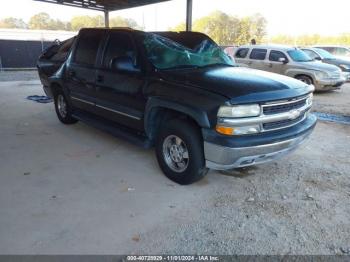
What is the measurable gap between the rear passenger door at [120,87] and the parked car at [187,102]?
13mm

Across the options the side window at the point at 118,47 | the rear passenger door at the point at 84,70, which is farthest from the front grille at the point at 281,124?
the rear passenger door at the point at 84,70

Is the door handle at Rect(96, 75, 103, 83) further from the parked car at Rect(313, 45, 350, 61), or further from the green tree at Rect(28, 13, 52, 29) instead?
the green tree at Rect(28, 13, 52, 29)

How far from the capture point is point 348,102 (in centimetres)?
941

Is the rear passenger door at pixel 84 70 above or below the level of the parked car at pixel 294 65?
above

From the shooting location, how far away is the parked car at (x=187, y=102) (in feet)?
10.5

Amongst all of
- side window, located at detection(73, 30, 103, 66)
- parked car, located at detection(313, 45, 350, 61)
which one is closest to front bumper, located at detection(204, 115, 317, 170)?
side window, located at detection(73, 30, 103, 66)

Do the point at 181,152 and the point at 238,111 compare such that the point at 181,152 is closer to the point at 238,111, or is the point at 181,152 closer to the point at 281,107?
the point at 238,111

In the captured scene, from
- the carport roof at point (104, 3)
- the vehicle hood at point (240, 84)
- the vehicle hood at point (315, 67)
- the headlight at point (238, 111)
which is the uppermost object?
the carport roof at point (104, 3)

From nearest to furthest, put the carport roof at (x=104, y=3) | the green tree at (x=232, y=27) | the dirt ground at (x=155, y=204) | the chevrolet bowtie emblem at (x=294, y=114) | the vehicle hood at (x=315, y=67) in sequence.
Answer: the dirt ground at (x=155, y=204), the chevrolet bowtie emblem at (x=294, y=114), the vehicle hood at (x=315, y=67), the carport roof at (x=104, y=3), the green tree at (x=232, y=27)

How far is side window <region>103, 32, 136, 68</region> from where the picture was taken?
14.1 feet

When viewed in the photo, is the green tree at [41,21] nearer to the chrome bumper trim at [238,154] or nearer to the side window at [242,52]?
the side window at [242,52]

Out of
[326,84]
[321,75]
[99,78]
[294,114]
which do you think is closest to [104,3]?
[321,75]

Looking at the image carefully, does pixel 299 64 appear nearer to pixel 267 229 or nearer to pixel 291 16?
pixel 267 229

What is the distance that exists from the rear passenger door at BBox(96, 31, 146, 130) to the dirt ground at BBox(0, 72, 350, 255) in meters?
0.66
